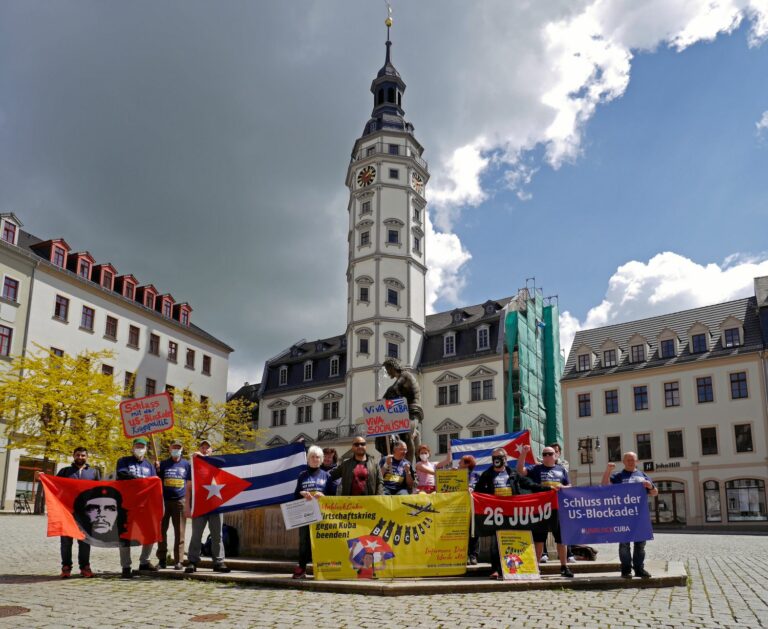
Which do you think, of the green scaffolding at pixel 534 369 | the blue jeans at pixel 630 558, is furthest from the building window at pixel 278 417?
the blue jeans at pixel 630 558

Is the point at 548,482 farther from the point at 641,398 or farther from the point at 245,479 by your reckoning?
the point at 641,398

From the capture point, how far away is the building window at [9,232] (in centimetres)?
4262

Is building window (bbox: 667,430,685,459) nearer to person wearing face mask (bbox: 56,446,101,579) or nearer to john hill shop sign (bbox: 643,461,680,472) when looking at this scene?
john hill shop sign (bbox: 643,461,680,472)

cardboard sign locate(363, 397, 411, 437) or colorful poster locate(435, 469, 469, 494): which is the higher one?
cardboard sign locate(363, 397, 411, 437)

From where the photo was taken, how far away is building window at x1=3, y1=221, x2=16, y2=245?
42625mm

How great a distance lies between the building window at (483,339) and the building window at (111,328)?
2640cm

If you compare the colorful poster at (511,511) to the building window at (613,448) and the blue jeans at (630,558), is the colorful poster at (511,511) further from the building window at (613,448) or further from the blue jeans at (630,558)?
the building window at (613,448)

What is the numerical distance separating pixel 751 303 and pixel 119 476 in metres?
46.0

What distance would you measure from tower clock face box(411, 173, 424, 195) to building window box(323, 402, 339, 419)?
771 inches

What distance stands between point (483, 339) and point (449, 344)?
3.00m

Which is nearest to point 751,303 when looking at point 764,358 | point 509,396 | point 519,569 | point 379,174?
point 764,358

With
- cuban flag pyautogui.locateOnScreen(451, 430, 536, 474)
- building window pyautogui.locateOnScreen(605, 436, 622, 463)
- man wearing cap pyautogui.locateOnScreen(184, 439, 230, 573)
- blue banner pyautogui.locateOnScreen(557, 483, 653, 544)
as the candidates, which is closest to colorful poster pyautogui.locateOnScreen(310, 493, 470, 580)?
blue banner pyautogui.locateOnScreen(557, 483, 653, 544)

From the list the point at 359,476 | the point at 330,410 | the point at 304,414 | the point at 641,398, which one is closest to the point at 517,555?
the point at 359,476

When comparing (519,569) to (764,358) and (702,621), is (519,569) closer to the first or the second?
(702,621)
